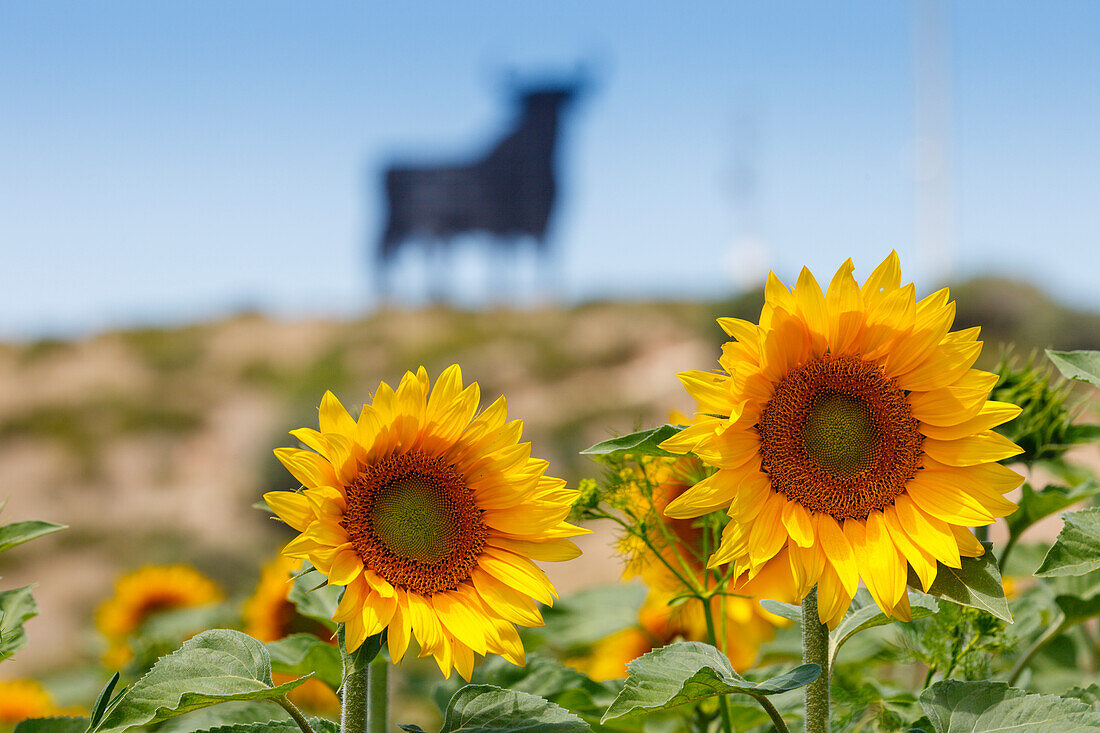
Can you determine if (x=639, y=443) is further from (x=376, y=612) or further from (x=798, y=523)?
(x=376, y=612)

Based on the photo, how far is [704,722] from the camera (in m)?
1.37

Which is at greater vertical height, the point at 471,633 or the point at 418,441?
the point at 418,441

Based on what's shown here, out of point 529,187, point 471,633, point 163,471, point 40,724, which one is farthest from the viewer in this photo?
point 529,187

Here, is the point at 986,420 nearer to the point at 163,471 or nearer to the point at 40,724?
the point at 40,724

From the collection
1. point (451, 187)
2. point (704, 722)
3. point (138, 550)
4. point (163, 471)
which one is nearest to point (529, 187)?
point (451, 187)

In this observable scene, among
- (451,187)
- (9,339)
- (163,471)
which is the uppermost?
(451,187)

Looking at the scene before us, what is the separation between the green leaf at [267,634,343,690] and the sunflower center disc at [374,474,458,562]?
0.75ft

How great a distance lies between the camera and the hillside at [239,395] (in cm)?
1261

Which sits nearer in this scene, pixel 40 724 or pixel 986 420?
pixel 986 420

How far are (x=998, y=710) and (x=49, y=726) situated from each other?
998mm

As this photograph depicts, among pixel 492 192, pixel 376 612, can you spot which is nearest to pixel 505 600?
pixel 376 612

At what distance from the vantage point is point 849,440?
3.33 ft

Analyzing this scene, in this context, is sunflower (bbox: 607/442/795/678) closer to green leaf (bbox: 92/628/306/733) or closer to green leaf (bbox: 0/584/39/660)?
green leaf (bbox: 92/628/306/733)

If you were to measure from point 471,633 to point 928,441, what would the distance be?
19.9 inches
